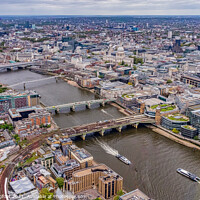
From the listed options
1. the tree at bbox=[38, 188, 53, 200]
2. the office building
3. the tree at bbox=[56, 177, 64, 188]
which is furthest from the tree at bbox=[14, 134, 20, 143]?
the tree at bbox=[38, 188, 53, 200]

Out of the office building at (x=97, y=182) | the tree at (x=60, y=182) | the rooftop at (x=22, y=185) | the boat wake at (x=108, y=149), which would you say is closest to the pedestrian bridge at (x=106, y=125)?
the boat wake at (x=108, y=149)

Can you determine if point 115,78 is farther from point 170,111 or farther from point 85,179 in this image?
point 85,179

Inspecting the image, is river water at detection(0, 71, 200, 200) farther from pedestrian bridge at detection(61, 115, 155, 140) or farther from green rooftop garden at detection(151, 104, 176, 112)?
green rooftop garden at detection(151, 104, 176, 112)

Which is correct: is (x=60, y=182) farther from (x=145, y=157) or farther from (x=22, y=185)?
(x=145, y=157)

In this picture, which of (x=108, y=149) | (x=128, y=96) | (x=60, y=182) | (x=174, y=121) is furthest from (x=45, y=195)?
(x=128, y=96)

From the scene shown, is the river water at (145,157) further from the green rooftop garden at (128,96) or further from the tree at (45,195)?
the tree at (45,195)

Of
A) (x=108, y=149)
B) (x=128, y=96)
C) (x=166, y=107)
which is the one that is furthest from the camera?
(x=128, y=96)

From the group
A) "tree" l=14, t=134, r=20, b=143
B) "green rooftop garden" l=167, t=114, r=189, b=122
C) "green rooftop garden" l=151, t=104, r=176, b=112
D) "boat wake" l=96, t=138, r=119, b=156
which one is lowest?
"boat wake" l=96, t=138, r=119, b=156
